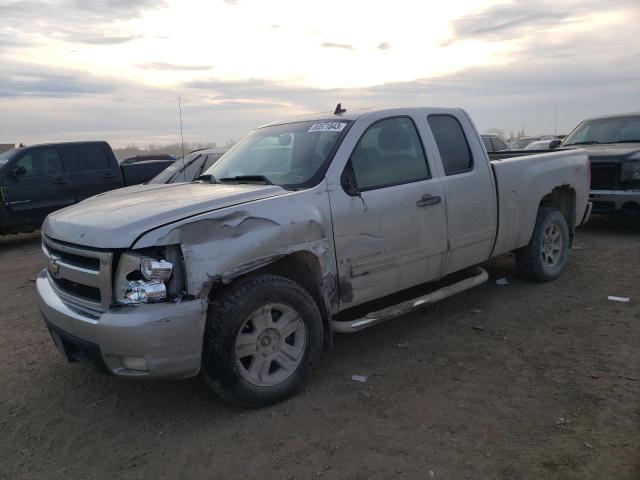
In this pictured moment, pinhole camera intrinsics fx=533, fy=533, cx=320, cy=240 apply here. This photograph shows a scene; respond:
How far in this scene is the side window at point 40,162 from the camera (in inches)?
396

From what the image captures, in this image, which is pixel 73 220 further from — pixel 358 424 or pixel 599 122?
pixel 599 122

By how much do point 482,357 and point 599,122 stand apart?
7.34 meters

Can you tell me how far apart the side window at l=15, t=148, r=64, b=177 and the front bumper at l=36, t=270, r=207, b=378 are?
818 centimetres

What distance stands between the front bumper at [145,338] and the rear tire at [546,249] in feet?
13.2

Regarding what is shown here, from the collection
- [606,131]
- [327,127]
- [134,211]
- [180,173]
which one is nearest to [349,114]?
[327,127]

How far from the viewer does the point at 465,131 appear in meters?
5.00

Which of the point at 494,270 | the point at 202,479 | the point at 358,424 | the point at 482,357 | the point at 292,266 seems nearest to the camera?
the point at 202,479

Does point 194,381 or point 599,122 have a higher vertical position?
point 599,122

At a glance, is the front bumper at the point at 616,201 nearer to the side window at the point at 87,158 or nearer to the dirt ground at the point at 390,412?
the dirt ground at the point at 390,412

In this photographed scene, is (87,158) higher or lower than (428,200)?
higher

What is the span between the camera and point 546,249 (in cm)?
597

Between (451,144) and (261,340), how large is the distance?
2593mm

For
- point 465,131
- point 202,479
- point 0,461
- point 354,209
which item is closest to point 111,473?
point 202,479

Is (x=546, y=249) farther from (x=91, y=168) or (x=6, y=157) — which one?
(x=6, y=157)
